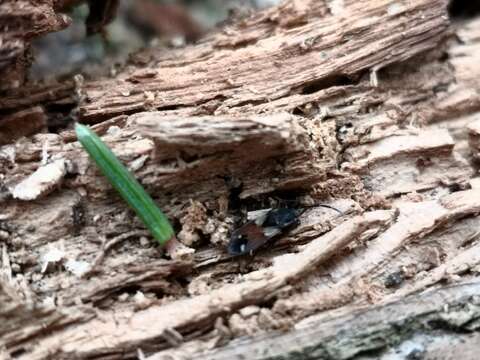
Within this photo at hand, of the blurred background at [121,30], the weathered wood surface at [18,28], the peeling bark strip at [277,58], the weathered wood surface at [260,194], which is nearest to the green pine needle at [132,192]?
the weathered wood surface at [260,194]

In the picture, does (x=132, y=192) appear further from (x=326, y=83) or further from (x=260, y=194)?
(x=326, y=83)

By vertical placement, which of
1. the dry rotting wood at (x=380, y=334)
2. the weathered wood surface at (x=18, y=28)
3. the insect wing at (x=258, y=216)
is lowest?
the dry rotting wood at (x=380, y=334)

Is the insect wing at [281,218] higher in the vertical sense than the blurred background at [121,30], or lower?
lower

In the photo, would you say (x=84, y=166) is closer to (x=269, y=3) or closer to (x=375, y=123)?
A: (x=375, y=123)

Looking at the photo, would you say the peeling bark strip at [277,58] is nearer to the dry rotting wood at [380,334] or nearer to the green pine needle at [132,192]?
the green pine needle at [132,192]

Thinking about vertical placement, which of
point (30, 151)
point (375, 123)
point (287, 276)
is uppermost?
point (30, 151)

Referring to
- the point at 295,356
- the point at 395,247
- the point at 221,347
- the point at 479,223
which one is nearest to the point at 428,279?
the point at 395,247

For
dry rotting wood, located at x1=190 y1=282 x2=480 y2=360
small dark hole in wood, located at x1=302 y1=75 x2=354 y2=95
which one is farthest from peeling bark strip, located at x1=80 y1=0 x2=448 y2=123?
dry rotting wood, located at x1=190 y1=282 x2=480 y2=360

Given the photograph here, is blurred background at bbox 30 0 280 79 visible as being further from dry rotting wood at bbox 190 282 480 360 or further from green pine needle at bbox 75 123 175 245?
dry rotting wood at bbox 190 282 480 360
